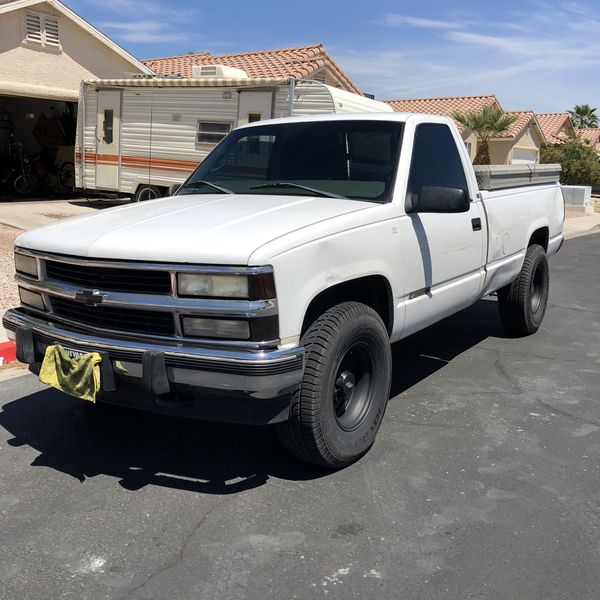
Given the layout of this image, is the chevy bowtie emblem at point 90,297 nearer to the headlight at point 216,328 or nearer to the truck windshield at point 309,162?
the headlight at point 216,328

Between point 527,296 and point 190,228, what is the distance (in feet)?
13.4

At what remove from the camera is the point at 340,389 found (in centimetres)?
381

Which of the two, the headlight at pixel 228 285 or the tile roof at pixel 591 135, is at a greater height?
the tile roof at pixel 591 135

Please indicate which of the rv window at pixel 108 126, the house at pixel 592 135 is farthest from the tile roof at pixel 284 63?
the house at pixel 592 135

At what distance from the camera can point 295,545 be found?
121 inches

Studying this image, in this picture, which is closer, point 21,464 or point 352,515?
point 352,515

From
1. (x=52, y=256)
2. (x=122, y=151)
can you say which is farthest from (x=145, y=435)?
(x=122, y=151)

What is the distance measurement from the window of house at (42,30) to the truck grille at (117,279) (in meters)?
15.6

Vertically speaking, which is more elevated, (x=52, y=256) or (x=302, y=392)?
(x=52, y=256)

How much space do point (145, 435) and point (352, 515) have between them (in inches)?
61.3

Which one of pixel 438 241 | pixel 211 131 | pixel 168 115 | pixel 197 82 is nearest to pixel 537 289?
pixel 438 241

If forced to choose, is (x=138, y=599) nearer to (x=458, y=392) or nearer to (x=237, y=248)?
(x=237, y=248)

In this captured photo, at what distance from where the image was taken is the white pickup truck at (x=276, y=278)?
3170 millimetres

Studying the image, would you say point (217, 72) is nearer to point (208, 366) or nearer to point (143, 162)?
point (143, 162)
